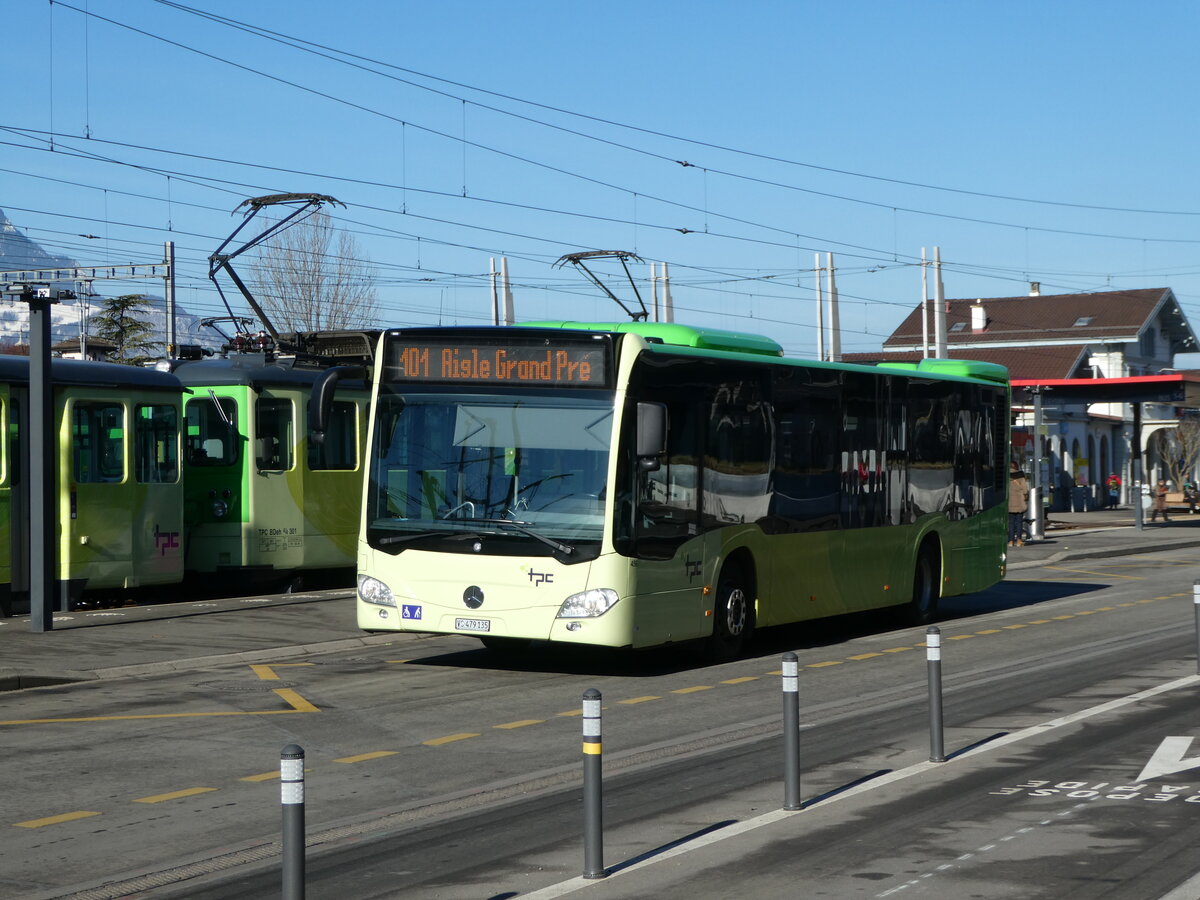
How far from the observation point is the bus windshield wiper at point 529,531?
14.1 metres

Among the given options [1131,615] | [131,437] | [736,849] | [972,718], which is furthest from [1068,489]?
[736,849]

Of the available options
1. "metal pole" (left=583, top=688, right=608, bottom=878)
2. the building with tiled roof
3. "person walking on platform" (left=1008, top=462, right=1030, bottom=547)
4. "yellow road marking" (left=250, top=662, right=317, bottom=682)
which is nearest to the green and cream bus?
"yellow road marking" (left=250, top=662, right=317, bottom=682)

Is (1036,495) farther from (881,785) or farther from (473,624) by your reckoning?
(881,785)

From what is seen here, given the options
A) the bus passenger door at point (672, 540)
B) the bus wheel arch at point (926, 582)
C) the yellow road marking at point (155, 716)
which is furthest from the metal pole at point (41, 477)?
the bus wheel arch at point (926, 582)

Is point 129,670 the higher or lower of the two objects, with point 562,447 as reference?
lower

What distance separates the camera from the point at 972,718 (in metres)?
12.4

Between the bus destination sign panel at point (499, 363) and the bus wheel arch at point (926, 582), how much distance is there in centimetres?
758

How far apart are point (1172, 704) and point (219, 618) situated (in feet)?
36.5

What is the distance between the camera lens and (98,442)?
795 inches

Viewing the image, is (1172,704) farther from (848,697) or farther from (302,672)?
(302,672)

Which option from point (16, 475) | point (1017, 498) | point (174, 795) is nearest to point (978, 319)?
point (1017, 498)

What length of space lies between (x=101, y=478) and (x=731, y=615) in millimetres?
8550

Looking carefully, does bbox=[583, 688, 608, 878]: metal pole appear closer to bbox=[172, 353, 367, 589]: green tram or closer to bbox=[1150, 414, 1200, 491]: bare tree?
bbox=[172, 353, 367, 589]: green tram

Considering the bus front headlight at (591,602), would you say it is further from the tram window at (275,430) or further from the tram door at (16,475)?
the tram window at (275,430)
